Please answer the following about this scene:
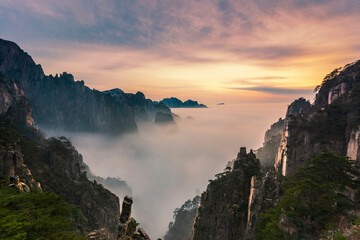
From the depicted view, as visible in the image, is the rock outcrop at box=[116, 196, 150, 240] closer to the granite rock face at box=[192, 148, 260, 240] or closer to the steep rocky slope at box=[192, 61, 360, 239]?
the steep rocky slope at box=[192, 61, 360, 239]

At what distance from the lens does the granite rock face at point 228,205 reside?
37.4 m

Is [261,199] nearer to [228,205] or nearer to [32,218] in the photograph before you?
[228,205]

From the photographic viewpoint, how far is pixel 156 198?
16700 centimetres

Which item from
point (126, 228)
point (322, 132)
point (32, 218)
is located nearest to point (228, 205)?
point (126, 228)

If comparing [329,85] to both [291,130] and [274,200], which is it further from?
[274,200]

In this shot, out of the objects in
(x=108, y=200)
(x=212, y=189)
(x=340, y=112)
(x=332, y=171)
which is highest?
(x=340, y=112)

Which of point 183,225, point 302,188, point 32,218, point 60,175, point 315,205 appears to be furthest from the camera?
point 183,225

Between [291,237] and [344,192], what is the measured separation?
35.4 feet

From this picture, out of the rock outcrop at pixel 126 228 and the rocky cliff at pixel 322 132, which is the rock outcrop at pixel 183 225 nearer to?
the rocky cliff at pixel 322 132

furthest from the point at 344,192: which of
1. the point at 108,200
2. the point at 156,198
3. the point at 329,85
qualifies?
the point at 156,198

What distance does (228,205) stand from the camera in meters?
39.2

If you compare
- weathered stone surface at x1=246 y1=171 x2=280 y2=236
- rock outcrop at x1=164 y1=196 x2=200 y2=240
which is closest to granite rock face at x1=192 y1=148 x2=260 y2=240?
weathered stone surface at x1=246 y1=171 x2=280 y2=236

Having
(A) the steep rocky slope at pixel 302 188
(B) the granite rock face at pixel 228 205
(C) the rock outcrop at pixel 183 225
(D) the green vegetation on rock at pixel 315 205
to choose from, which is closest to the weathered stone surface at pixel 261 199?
(A) the steep rocky slope at pixel 302 188

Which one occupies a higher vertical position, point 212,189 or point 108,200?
point 212,189
